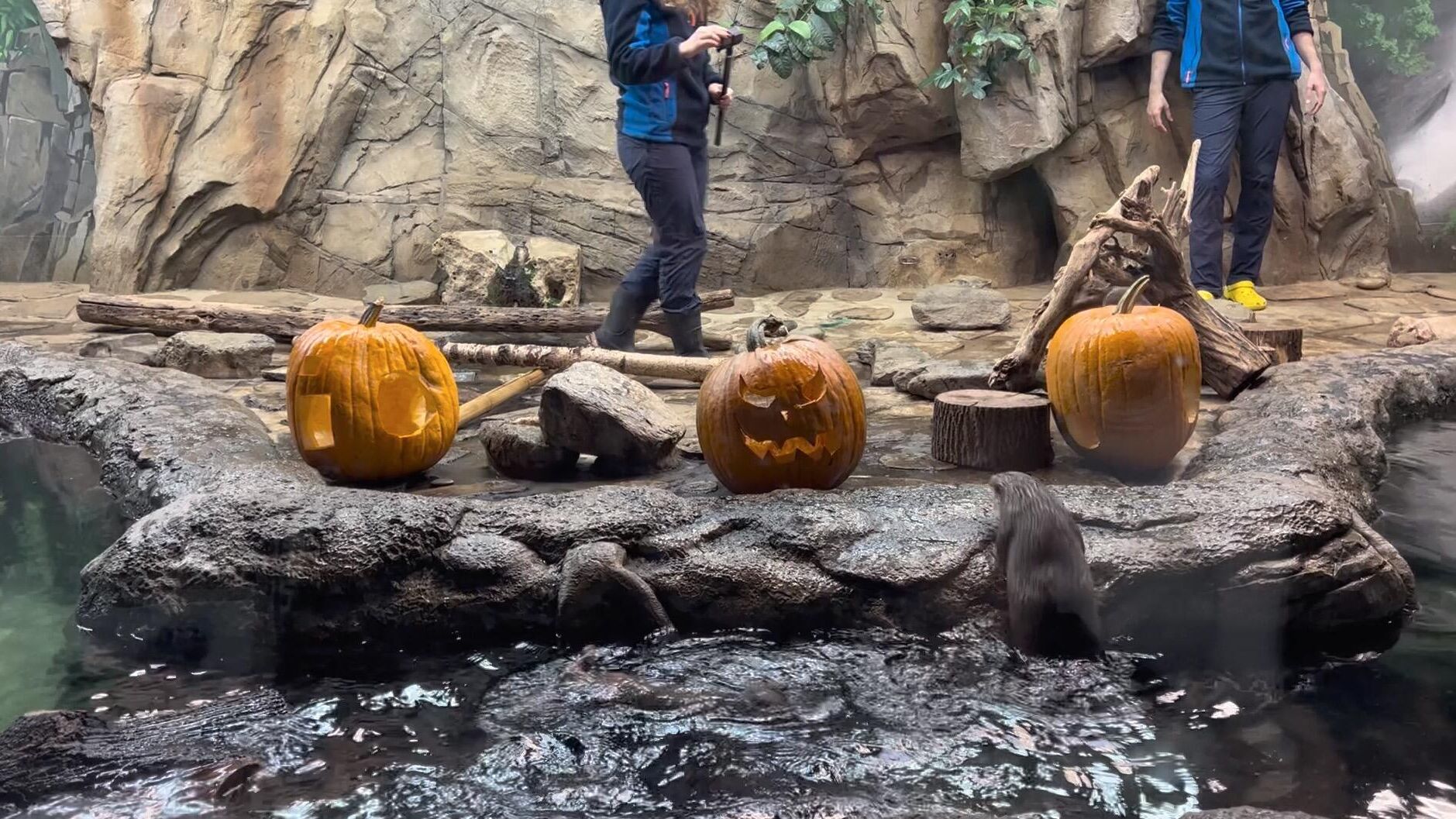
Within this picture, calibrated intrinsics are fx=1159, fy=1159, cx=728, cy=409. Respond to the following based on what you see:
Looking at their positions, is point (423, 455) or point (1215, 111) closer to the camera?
point (423, 455)

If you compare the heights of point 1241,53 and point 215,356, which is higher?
point 1241,53

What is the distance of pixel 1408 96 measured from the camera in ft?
34.4

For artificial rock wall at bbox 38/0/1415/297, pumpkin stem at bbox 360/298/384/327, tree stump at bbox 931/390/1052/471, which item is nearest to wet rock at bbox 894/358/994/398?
tree stump at bbox 931/390/1052/471

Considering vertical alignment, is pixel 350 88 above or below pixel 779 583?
above

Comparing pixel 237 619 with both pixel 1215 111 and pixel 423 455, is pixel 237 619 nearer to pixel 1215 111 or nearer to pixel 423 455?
pixel 423 455

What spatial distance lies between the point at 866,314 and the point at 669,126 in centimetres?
299

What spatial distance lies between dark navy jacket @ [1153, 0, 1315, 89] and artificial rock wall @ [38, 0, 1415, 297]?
158 centimetres

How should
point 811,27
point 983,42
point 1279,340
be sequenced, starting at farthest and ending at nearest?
point 811,27 < point 983,42 < point 1279,340

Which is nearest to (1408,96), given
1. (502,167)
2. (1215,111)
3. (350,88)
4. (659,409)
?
(1215,111)

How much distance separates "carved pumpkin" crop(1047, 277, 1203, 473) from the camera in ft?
10.4

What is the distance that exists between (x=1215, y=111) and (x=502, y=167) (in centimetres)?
492

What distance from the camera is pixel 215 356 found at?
5.61 m

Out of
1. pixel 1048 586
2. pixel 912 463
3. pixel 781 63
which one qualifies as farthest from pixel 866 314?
pixel 1048 586

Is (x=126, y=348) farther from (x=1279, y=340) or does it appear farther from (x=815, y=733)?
(x=1279, y=340)
